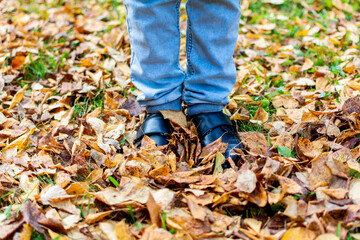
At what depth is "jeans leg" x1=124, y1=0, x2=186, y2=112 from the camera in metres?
1.10

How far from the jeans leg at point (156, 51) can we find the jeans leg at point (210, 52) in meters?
0.05

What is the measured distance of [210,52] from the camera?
1.20m

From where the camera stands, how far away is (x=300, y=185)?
3.33 ft

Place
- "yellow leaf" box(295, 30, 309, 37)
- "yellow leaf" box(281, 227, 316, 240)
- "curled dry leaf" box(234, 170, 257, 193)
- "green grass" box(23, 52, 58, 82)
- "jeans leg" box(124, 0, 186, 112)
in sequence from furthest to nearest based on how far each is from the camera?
"yellow leaf" box(295, 30, 309, 37)
"green grass" box(23, 52, 58, 82)
"jeans leg" box(124, 0, 186, 112)
"curled dry leaf" box(234, 170, 257, 193)
"yellow leaf" box(281, 227, 316, 240)

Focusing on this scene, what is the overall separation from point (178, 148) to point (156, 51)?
36cm

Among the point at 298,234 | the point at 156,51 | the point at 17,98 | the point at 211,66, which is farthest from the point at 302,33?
the point at 17,98

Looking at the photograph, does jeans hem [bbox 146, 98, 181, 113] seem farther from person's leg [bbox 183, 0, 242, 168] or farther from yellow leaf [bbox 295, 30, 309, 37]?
yellow leaf [bbox 295, 30, 309, 37]

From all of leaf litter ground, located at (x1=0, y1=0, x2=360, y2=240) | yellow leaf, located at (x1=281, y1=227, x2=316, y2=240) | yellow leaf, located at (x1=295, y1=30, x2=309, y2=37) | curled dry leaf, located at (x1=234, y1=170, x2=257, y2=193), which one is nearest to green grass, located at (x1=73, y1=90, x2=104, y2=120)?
leaf litter ground, located at (x1=0, y1=0, x2=360, y2=240)

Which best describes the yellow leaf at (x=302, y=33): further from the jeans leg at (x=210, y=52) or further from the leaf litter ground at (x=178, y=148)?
the jeans leg at (x=210, y=52)

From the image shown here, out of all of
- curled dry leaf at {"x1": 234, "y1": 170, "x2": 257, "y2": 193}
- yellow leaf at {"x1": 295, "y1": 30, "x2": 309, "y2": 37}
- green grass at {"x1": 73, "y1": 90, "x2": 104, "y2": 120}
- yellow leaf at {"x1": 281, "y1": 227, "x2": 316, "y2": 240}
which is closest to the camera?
yellow leaf at {"x1": 281, "y1": 227, "x2": 316, "y2": 240}

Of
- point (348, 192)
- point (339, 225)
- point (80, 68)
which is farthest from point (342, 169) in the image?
point (80, 68)

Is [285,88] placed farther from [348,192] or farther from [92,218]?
[92,218]

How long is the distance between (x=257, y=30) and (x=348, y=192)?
5.09 feet

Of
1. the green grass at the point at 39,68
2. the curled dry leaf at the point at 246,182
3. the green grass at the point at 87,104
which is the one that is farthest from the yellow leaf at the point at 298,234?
the green grass at the point at 39,68
